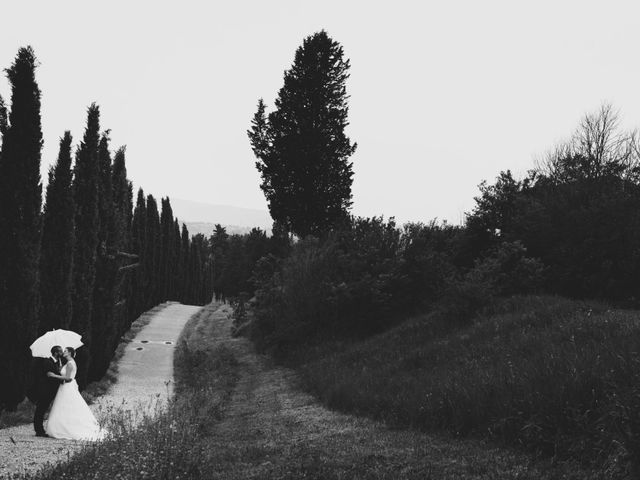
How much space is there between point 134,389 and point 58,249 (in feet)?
17.6

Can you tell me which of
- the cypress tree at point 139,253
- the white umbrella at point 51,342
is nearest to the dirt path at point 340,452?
the white umbrella at point 51,342

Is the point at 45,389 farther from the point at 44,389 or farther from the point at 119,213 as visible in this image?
the point at 119,213

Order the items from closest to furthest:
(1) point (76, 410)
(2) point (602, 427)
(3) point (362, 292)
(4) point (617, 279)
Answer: (2) point (602, 427)
(1) point (76, 410)
(4) point (617, 279)
(3) point (362, 292)

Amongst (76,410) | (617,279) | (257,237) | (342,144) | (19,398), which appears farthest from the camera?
(257,237)

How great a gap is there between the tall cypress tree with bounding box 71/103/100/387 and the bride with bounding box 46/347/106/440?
264 inches

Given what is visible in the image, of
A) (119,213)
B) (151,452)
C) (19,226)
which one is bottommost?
(151,452)

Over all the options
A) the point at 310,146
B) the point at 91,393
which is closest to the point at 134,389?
the point at 91,393

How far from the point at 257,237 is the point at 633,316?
158ft

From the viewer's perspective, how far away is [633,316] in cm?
1476

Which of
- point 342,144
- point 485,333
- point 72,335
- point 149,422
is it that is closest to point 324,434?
point 149,422

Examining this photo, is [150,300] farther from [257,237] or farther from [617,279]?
[617,279]

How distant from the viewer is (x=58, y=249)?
16938 mm

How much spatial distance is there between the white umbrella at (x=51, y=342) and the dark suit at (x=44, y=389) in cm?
23

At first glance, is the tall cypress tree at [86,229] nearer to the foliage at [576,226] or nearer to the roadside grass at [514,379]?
the roadside grass at [514,379]
